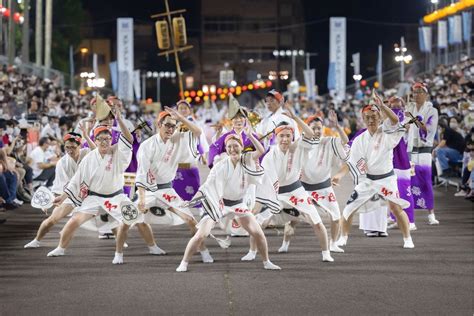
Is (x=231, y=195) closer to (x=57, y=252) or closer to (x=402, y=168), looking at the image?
(x=57, y=252)

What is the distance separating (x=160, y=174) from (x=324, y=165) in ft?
6.81

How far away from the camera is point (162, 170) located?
1226cm

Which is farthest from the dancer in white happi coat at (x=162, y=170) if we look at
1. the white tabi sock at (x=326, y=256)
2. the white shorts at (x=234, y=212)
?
the white tabi sock at (x=326, y=256)

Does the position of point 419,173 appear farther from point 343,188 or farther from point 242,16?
point 242,16

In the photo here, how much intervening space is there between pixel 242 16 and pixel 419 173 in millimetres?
89540

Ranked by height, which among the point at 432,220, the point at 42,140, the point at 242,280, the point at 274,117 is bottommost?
the point at 242,280

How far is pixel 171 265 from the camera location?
11.3m

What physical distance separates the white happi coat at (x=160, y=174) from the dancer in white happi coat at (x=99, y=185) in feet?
0.99

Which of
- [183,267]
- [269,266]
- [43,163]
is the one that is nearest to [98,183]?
[183,267]

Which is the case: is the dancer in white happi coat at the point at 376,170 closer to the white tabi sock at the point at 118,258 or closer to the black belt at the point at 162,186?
the black belt at the point at 162,186

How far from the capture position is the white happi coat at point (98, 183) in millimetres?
11789

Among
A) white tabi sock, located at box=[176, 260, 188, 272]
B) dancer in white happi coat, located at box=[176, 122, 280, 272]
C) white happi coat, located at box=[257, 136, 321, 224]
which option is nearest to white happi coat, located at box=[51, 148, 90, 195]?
white happi coat, located at box=[257, 136, 321, 224]

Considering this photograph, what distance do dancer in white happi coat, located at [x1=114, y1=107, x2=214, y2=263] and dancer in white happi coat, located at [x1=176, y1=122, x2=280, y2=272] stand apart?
1.14 metres

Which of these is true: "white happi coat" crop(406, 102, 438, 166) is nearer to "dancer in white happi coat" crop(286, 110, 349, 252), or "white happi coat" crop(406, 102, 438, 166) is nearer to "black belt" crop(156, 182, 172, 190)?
"dancer in white happi coat" crop(286, 110, 349, 252)
